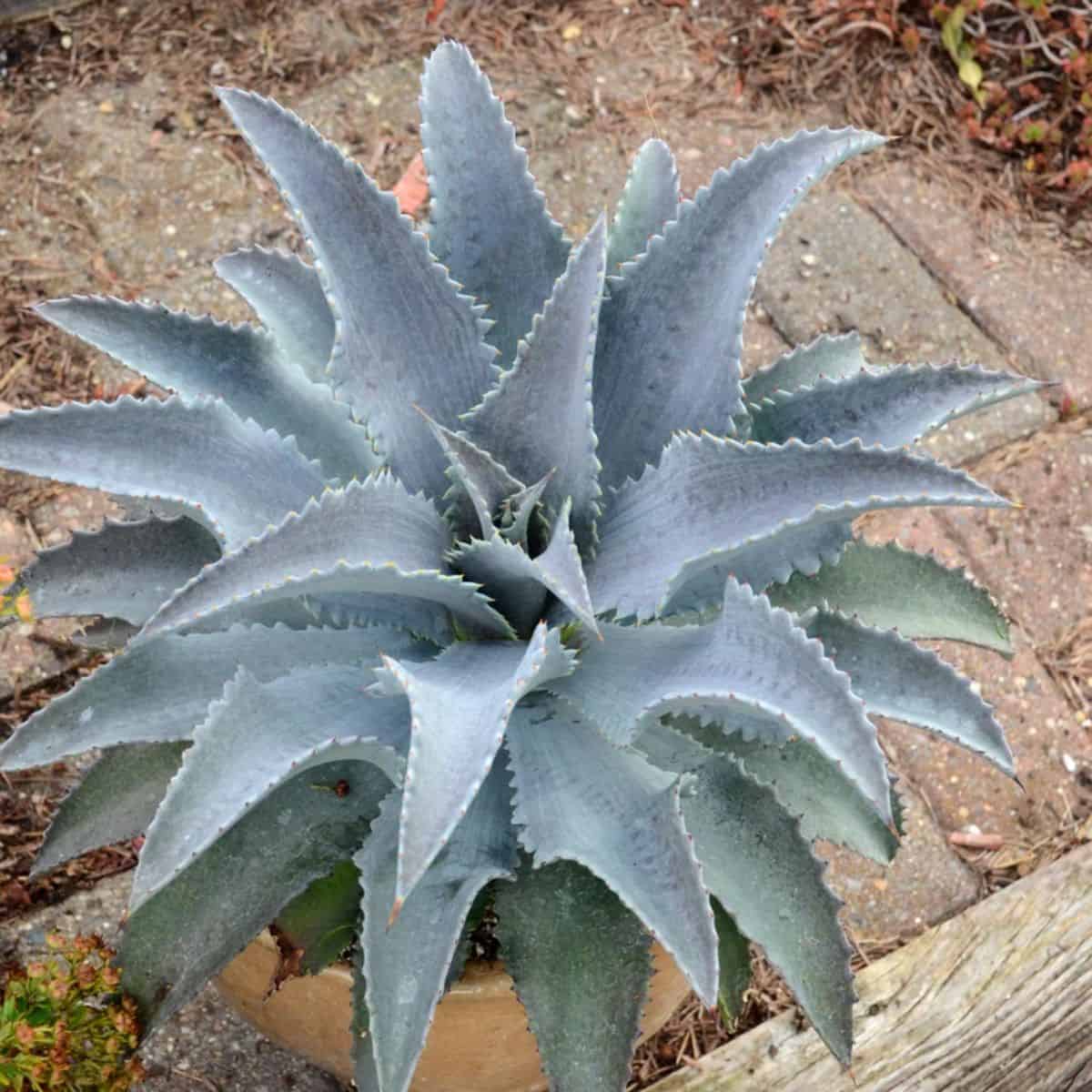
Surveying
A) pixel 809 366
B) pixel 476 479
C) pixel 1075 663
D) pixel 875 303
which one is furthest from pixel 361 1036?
pixel 875 303

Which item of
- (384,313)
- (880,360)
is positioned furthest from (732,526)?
(880,360)

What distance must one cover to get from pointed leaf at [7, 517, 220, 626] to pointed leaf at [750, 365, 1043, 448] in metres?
0.56

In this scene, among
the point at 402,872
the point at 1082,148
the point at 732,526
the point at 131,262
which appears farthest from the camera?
the point at 1082,148

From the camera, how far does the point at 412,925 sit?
1.17 meters

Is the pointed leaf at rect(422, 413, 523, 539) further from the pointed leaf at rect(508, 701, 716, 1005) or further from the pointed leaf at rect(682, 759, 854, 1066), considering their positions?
the pointed leaf at rect(682, 759, 854, 1066)

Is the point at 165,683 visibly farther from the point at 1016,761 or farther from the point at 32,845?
the point at 1016,761

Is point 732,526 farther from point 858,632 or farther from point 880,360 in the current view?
point 880,360

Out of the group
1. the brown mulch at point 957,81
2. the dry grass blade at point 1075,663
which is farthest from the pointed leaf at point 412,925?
the brown mulch at point 957,81

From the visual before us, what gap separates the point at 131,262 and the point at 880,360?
147 cm

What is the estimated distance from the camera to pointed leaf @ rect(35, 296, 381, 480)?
1.23 meters

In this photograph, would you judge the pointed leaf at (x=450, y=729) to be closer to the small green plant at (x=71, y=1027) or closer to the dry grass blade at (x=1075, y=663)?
the small green plant at (x=71, y=1027)

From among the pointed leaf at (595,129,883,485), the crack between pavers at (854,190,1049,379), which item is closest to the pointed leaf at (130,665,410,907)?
the pointed leaf at (595,129,883,485)

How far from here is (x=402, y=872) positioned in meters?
0.90

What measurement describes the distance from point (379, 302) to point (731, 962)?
73 centimetres
